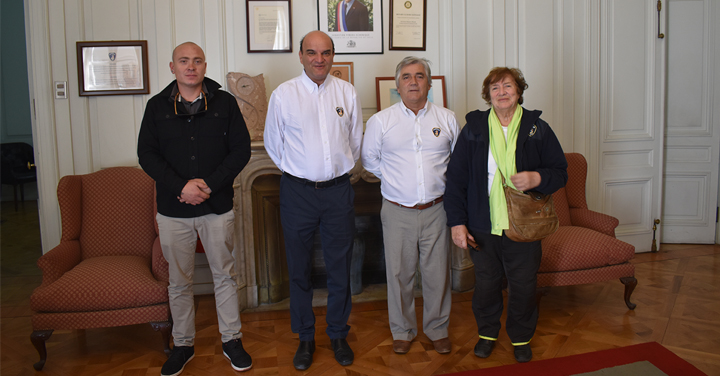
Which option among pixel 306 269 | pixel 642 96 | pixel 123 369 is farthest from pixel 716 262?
pixel 123 369

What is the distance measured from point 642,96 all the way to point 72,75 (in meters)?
4.76

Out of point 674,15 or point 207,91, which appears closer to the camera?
point 207,91

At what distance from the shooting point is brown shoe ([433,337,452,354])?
2.67 metres

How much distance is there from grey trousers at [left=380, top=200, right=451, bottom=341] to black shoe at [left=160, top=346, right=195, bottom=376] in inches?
45.2

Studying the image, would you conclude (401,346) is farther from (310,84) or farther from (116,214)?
(116,214)

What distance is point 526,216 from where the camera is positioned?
235cm

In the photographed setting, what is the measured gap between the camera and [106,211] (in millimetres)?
3207

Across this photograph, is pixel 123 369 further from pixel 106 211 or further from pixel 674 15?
pixel 674 15

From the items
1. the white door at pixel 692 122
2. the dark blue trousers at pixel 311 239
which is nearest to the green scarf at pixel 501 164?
the dark blue trousers at pixel 311 239

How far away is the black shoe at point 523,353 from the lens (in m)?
2.55

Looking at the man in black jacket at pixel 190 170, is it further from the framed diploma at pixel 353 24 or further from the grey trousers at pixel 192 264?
the framed diploma at pixel 353 24

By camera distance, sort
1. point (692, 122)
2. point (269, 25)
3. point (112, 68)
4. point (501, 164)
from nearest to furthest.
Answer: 1. point (501, 164)
2. point (112, 68)
3. point (269, 25)
4. point (692, 122)

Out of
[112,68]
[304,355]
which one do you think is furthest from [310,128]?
[112,68]

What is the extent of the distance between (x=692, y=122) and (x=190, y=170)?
469 cm
